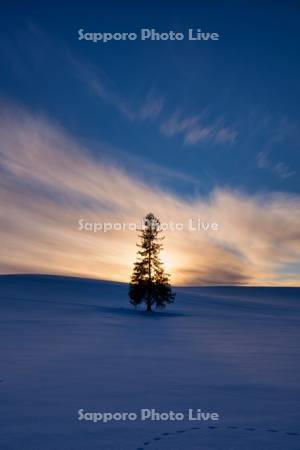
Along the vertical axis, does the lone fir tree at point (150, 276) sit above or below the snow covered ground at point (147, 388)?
above

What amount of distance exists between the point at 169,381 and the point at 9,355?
260 inches

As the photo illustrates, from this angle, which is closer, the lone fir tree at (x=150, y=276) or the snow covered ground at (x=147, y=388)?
the snow covered ground at (x=147, y=388)

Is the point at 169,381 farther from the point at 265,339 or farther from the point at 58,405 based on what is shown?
the point at 265,339

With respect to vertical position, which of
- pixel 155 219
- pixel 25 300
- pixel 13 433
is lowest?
pixel 13 433

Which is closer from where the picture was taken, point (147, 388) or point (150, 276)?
point (147, 388)

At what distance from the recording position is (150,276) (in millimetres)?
39125

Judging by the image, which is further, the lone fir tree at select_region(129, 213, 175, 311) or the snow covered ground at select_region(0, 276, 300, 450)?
the lone fir tree at select_region(129, 213, 175, 311)

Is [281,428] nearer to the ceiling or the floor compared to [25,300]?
nearer to the floor

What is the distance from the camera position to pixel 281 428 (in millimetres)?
7719

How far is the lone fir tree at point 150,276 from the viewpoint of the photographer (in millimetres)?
38656

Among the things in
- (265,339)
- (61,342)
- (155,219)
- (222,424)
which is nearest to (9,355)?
(61,342)

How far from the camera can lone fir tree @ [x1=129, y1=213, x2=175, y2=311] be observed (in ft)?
127

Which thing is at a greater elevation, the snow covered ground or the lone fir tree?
the lone fir tree

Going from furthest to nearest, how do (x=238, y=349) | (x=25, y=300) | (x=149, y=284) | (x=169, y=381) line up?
(x=25, y=300) → (x=149, y=284) → (x=238, y=349) → (x=169, y=381)
